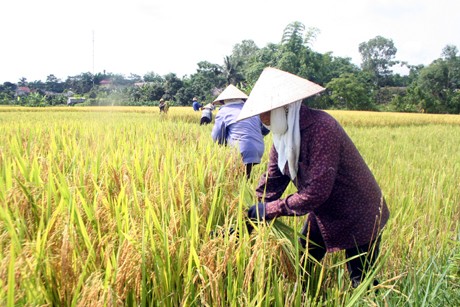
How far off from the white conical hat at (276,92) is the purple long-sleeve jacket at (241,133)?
182 centimetres

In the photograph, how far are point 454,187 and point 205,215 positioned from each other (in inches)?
112

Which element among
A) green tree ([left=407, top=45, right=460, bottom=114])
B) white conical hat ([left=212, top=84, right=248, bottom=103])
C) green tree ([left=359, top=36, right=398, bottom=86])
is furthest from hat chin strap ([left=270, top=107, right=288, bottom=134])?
green tree ([left=359, top=36, right=398, bottom=86])

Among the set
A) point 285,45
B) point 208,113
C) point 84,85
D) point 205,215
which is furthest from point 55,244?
point 84,85

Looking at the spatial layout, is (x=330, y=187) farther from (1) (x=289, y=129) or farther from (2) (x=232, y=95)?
(2) (x=232, y=95)

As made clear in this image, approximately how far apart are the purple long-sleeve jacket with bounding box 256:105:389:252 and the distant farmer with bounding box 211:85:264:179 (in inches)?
66.4

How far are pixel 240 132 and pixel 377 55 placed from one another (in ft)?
235

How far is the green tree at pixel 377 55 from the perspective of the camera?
65000 millimetres

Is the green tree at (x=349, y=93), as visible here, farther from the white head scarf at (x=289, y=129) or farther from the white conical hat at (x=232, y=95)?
the white head scarf at (x=289, y=129)

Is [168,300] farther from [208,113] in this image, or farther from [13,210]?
[208,113]

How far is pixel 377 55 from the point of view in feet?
222

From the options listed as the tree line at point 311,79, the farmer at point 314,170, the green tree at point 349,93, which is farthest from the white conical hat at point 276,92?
the green tree at point 349,93

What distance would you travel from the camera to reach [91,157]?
2.28 m

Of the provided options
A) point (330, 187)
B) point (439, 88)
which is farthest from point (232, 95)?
point (439, 88)

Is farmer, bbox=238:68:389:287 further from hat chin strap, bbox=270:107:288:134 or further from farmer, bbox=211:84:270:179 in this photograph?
farmer, bbox=211:84:270:179
